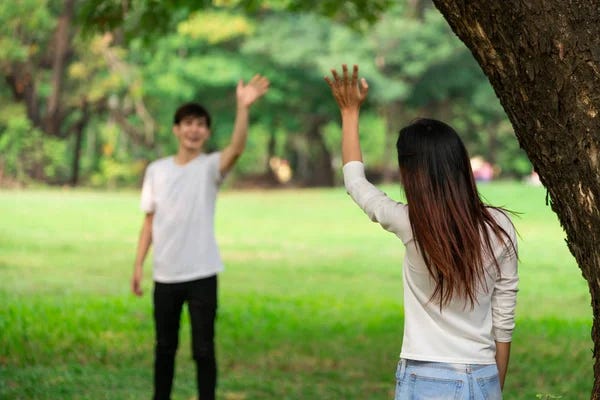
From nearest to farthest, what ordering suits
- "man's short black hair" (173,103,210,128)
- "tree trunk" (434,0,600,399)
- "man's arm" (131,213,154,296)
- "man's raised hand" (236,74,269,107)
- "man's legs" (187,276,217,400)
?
"tree trunk" (434,0,600,399) → "man's raised hand" (236,74,269,107) → "man's legs" (187,276,217,400) → "man's short black hair" (173,103,210,128) → "man's arm" (131,213,154,296)

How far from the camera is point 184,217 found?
6.38m

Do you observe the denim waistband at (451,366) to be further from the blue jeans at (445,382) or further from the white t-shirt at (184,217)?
the white t-shirt at (184,217)

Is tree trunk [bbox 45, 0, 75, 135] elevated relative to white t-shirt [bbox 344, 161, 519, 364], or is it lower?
elevated

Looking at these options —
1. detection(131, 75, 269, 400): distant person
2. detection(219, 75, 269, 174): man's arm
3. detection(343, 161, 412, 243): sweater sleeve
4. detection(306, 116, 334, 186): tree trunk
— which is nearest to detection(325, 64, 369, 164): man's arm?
detection(343, 161, 412, 243): sweater sleeve

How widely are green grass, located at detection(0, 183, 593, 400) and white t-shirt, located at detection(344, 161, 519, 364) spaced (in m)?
2.20

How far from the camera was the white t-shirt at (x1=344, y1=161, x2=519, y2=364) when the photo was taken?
3.45m

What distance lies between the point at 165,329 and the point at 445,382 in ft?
10.4

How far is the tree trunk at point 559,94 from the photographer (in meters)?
3.81

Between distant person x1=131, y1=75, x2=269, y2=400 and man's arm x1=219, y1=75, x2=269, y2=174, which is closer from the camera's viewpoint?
man's arm x1=219, y1=75, x2=269, y2=174

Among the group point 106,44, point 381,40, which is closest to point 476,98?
point 381,40

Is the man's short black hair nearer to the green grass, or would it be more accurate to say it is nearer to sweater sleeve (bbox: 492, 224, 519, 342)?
the green grass

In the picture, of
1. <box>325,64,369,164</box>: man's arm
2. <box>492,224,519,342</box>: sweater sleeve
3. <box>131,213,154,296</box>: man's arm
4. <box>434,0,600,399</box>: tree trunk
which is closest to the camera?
<box>492,224,519,342</box>: sweater sleeve

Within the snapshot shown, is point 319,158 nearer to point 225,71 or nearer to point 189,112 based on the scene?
point 225,71

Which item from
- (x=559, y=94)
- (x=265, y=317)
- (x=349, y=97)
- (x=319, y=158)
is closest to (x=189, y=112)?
(x=349, y=97)
